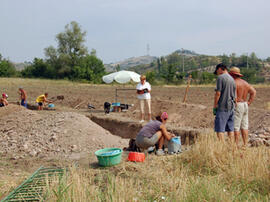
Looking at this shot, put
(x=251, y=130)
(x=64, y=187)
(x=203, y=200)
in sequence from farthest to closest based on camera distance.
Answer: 1. (x=251, y=130)
2. (x=64, y=187)
3. (x=203, y=200)

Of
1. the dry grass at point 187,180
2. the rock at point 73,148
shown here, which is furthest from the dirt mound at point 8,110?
the dry grass at point 187,180

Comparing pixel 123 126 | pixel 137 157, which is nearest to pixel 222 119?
pixel 137 157

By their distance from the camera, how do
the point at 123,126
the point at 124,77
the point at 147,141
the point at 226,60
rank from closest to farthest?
the point at 147,141 < the point at 123,126 < the point at 124,77 < the point at 226,60

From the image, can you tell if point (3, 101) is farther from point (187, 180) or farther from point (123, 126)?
point (187, 180)

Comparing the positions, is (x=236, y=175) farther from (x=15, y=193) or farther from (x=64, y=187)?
(x=15, y=193)

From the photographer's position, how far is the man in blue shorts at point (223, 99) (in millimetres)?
5734

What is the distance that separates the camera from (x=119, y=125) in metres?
12.0

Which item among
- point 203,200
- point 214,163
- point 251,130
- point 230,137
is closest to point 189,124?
point 251,130

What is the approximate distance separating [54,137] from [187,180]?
485 centimetres

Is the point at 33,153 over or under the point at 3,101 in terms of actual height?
under

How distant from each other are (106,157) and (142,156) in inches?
29.9

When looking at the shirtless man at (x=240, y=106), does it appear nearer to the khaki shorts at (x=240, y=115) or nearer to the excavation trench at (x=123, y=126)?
the khaki shorts at (x=240, y=115)

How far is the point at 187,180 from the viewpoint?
4.35m

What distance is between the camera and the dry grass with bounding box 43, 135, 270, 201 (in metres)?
3.67
